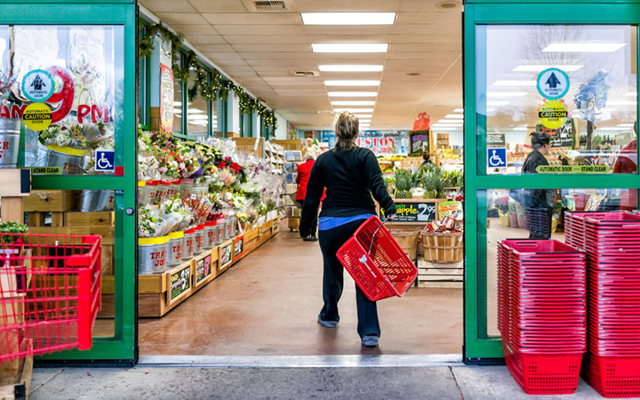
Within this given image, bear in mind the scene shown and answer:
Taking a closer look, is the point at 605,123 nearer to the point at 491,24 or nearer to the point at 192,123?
the point at 491,24

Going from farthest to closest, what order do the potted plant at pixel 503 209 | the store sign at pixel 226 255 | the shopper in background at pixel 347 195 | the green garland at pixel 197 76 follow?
the green garland at pixel 197 76 < the store sign at pixel 226 255 < the shopper in background at pixel 347 195 < the potted plant at pixel 503 209

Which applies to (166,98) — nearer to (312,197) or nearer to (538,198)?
(312,197)

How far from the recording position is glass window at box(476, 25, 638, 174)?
3.22 metres

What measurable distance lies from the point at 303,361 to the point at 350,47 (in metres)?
6.55

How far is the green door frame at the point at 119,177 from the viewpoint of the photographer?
3.22 metres

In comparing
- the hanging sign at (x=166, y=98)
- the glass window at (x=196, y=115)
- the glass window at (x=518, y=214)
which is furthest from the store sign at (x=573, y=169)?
the glass window at (x=196, y=115)

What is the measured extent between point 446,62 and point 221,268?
590 centimetres

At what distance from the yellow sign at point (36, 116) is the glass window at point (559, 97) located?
8.40 ft

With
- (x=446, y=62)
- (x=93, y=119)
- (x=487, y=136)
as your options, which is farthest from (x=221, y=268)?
(x=446, y=62)

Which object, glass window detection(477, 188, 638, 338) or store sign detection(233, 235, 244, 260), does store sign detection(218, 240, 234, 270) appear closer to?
store sign detection(233, 235, 244, 260)

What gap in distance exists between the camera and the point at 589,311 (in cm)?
279

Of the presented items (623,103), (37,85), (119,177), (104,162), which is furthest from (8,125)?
(623,103)

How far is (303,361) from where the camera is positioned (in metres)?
3.25

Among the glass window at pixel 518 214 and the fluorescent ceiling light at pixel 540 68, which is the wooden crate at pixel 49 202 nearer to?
the glass window at pixel 518 214
